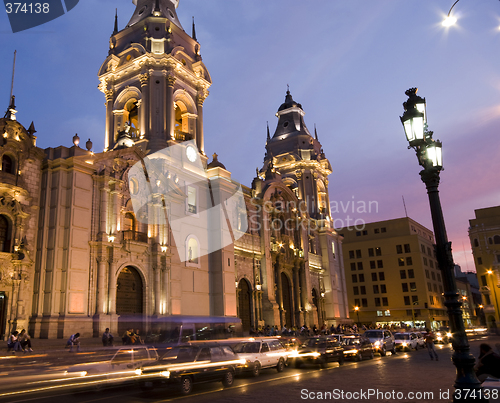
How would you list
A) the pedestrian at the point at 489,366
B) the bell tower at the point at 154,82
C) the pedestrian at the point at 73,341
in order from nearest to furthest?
the pedestrian at the point at 489,366, the pedestrian at the point at 73,341, the bell tower at the point at 154,82

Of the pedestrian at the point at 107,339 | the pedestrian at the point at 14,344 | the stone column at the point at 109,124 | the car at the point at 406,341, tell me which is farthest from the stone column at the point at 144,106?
the car at the point at 406,341

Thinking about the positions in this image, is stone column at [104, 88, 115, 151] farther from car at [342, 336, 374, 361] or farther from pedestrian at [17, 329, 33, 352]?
car at [342, 336, 374, 361]

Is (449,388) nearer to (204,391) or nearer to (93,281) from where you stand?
(204,391)

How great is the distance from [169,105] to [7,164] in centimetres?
1744

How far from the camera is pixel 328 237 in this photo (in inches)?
2496

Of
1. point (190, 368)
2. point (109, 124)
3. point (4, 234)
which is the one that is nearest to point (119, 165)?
point (4, 234)

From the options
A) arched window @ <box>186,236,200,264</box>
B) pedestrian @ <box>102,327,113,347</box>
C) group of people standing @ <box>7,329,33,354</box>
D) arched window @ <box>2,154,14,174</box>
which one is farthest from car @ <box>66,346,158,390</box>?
arched window @ <box>186,236,200,264</box>

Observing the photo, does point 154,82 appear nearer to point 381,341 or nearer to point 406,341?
point 381,341

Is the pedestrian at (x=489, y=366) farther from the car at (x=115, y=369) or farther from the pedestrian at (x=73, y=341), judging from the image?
A: the pedestrian at (x=73, y=341)

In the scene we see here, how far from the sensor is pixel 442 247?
9.08m

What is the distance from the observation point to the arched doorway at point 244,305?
4281cm

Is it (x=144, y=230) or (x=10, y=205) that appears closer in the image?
(x=10, y=205)

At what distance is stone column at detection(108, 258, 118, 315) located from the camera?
30141 mm

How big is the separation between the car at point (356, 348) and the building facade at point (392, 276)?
6029cm
